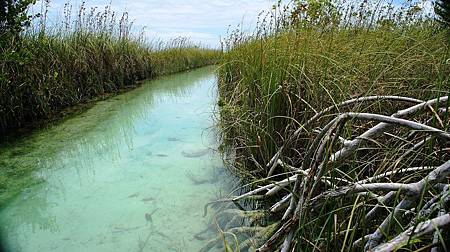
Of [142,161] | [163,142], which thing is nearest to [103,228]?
[142,161]

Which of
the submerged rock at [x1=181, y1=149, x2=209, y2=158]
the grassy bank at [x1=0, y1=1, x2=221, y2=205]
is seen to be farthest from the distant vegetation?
the submerged rock at [x1=181, y1=149, x2=209, y2=158]

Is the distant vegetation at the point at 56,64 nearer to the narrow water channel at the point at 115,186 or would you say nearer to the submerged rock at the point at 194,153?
the narrow water channel at the point at 115,186

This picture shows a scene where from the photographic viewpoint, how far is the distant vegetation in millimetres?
3850

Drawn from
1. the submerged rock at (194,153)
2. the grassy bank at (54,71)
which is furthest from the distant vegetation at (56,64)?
the submerged rock at (194,153)

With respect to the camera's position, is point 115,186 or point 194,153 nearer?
point 115,186

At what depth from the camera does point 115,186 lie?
2602 mm

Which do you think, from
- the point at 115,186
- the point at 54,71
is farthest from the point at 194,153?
the point at 54,71

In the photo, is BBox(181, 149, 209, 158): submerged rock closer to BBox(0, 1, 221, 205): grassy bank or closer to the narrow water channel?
the narrow water channel

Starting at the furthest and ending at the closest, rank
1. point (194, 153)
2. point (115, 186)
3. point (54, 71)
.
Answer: point (54, 71)
point (194, 153)
point (115, 186)

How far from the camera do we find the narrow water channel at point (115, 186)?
1.96m

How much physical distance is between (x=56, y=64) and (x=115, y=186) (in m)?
2.91

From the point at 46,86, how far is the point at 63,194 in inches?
95.1

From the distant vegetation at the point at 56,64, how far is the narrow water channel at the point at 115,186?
478 millimetres

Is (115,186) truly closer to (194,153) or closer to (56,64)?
(194,153)
